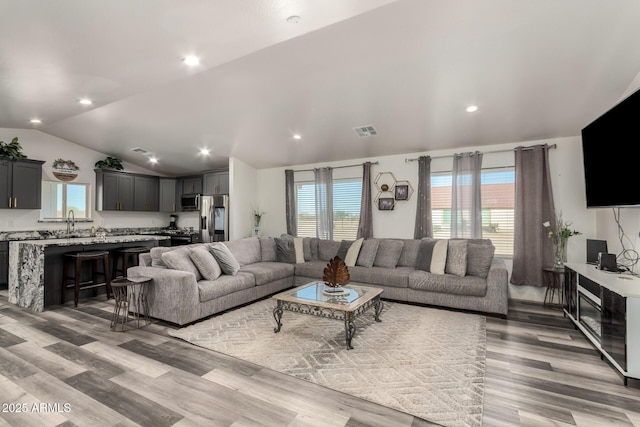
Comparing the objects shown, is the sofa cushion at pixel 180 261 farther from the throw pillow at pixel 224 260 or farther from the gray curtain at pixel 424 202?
the gray curtain at pixel 424 202

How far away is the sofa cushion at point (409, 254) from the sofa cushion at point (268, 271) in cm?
184

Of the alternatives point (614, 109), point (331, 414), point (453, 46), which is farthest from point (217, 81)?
point (614, 109)

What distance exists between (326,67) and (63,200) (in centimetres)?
624

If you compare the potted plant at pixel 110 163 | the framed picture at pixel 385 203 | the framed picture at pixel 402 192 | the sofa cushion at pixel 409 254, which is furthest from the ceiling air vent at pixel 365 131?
the potted plant at pixel 110 163

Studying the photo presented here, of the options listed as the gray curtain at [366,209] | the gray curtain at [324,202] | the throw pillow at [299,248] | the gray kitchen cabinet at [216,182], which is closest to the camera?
the throw pillow at [299,248]

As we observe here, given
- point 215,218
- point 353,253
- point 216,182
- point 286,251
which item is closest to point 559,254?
point 353,253

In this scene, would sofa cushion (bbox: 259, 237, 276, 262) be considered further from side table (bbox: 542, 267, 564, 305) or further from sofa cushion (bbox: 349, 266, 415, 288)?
side table (bbox: 542, 267, 564, 305)

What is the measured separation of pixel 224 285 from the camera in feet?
12.8

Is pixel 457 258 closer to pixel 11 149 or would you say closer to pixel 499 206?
pixel 499 206

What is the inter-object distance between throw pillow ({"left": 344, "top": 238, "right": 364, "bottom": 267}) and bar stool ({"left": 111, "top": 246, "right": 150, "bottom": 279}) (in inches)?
134

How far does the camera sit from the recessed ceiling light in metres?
3.05

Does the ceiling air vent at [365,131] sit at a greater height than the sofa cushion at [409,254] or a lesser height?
greater

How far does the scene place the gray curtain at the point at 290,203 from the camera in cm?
664

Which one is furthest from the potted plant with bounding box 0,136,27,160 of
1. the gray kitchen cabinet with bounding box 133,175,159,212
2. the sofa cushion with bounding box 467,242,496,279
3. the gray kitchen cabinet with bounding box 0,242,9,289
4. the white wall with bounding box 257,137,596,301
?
the sofa cushion with bounding box 467,242,496,279
